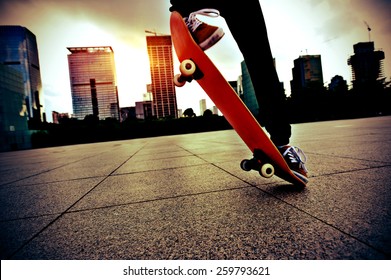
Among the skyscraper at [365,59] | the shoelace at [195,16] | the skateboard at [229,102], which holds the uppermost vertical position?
the skyscraper at [365,59]

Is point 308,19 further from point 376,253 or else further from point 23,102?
point 23,102

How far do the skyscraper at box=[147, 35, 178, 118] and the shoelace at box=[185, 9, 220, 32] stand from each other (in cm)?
11490

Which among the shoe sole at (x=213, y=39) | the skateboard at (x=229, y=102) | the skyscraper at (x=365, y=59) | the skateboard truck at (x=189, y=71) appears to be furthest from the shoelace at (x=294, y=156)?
the skyscraper at (x=365, y=59)

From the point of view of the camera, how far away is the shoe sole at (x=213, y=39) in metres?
1.38

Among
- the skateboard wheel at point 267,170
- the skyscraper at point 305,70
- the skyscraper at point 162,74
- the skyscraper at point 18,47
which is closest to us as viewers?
the skateboard wheel at point 267,170

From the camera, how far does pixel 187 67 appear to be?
1.34 metres

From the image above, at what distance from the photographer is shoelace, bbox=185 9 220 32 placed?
1419 millimetres

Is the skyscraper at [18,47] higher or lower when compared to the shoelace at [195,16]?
higher

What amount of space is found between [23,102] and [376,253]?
147 ft

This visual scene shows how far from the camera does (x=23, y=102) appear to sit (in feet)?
114

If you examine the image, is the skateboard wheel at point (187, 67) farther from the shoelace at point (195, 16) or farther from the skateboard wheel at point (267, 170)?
the skateboard wheel at point (267, 170)

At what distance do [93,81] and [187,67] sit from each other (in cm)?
17946

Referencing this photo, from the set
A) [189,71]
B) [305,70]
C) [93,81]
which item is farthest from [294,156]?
[93,81]
